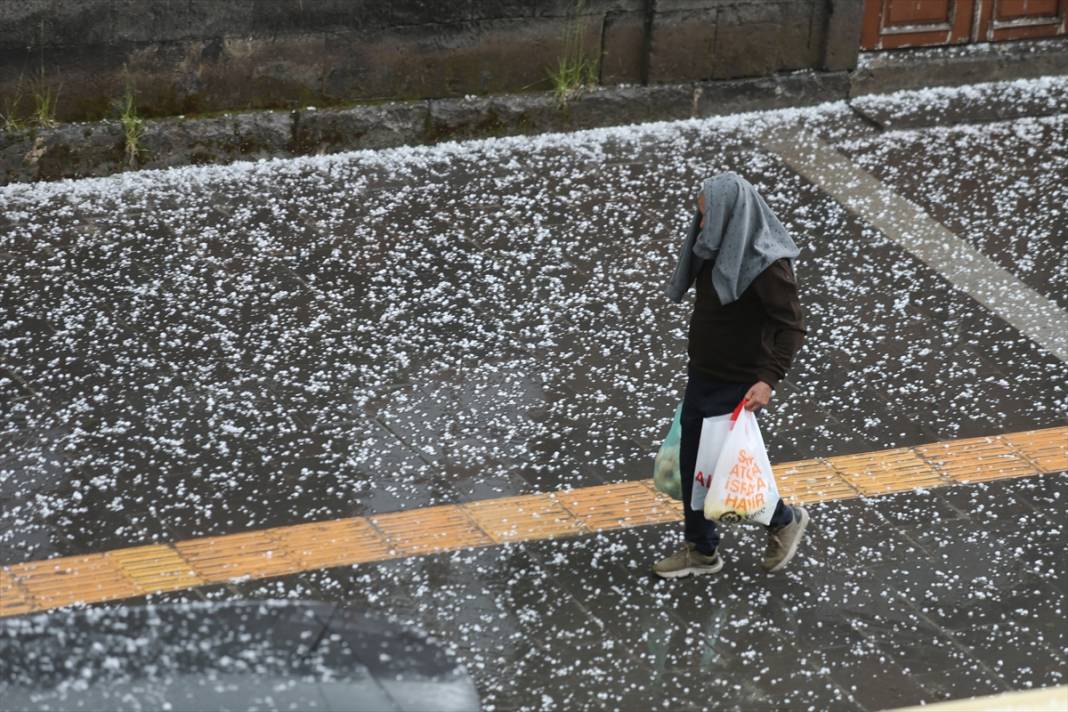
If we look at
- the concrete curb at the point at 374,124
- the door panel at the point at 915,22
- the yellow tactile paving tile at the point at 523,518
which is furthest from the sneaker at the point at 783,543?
the door panel at the point at 915,22

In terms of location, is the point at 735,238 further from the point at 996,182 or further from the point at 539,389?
the point at 996,182

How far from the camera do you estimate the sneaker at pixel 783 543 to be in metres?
4.89

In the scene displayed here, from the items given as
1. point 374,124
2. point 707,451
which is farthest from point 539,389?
point 374,124

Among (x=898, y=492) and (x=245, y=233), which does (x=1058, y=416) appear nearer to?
(x=898, y=492)

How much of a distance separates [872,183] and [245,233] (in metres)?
3.40

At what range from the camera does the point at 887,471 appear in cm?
550

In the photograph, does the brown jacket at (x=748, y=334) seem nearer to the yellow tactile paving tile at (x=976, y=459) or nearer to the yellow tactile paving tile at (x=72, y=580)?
the yellow tactile paving tile at (x=976, y=459)

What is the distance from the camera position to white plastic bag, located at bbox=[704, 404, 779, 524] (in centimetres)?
458

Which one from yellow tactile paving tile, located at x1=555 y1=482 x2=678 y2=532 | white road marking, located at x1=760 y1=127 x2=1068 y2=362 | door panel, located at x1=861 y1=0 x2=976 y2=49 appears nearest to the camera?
yellow tactile paving tile, located at x1=555 y1=482 x2=678 y2=532

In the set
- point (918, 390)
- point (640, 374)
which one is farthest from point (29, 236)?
point (918, 390)

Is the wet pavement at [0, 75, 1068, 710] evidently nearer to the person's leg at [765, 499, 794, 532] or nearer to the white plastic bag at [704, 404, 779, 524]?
the person's leg at [765, 499, 794, 532]

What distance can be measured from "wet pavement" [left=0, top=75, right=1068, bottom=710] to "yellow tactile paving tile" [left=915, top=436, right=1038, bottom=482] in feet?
0.25

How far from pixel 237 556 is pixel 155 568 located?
10.4 inches

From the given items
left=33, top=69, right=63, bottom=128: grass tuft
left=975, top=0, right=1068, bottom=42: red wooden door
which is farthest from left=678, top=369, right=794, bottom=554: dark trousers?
left=975, top=0, right=1068, bottom=42: red wooden door
